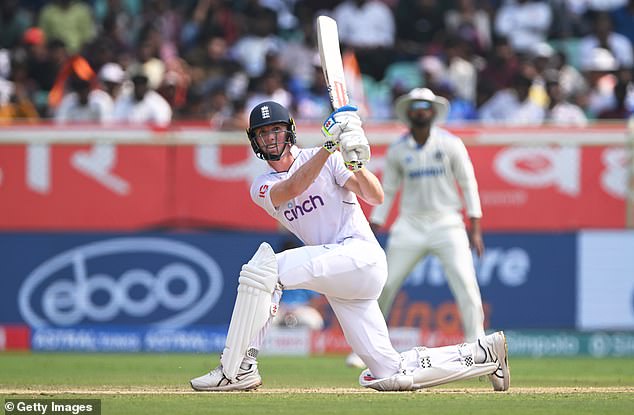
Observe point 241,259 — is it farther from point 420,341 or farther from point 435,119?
point 435,119

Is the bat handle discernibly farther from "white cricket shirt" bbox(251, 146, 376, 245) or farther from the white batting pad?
the white batting pad

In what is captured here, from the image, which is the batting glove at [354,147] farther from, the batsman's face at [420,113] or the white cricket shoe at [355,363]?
the white cricket shoe at [355,363]

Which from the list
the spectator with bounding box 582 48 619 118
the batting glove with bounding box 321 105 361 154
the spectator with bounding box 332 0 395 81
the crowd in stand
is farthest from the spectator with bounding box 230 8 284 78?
the batting glove with bounding box 321 105 361 154

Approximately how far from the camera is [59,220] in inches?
505

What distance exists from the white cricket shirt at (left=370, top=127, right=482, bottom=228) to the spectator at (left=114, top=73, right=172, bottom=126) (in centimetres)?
414

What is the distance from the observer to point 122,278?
1259 cm

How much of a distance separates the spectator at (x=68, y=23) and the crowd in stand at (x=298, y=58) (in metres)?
0.02

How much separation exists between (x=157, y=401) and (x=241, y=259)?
5942 mm

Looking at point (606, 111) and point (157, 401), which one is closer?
point (157, 401)

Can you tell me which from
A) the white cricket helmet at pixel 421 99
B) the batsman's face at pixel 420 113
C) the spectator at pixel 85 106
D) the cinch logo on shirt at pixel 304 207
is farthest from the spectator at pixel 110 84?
the cinch logo on shirt at pixel 304 207

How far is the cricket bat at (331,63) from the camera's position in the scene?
689cm

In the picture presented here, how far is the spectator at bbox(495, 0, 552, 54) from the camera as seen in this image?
15844 mm

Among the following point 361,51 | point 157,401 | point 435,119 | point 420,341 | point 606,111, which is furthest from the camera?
point 361,51

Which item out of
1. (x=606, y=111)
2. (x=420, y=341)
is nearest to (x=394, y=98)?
(x=606, y=111)
